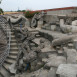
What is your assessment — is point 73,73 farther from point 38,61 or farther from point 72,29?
point 72,29

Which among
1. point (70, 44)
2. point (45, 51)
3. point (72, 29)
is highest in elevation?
point (72, 29)

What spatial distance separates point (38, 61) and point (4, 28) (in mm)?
4094

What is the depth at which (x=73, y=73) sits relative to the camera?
7.30 ft

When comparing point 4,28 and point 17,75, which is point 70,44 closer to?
point 17,75

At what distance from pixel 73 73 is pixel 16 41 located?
18.0 ft

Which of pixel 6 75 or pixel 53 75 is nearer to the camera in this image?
pixel 53 75

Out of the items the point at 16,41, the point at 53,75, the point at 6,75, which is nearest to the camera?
the point at 53,75

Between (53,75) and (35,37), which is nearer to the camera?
(53,75)

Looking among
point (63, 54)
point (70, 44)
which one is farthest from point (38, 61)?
point (70, 44)

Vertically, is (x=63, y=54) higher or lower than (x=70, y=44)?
lower

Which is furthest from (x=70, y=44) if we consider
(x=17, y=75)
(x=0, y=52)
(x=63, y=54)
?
(x=0, y=52)

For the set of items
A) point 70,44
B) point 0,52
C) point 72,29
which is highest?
point 72,29

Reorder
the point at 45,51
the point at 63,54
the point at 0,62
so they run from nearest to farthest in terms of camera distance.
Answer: the point at 63,54, the point at 45,51, the point at 0,62

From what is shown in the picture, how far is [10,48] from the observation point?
6.86m
